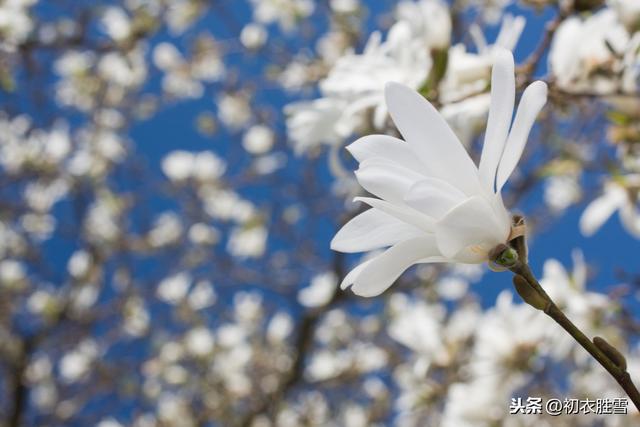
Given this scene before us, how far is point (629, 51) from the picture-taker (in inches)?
29.6

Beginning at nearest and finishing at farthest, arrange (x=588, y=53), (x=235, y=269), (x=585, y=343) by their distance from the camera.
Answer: (x=585, y=343)
(x=588, y=53)
(x=235, y=269)

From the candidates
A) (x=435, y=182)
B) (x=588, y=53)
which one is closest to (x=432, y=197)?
(x=435, y=182)

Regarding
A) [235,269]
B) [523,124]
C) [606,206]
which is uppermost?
[523,124]

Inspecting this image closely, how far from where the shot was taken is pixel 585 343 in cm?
34

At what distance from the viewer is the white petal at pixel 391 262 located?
0.39 meters

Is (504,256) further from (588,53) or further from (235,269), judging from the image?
(235,269)

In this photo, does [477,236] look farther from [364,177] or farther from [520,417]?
[520,417]

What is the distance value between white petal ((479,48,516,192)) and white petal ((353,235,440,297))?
0.05 meters

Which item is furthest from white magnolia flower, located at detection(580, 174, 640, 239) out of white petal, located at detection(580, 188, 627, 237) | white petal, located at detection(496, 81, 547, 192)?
white petal, located at detection(496, 81, 547, 192)

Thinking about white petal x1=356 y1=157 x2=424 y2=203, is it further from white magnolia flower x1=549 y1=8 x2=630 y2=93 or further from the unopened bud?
white magnolia flower x1=549 y1=8 x2=630 y2=93

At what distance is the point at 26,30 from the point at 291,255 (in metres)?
1.74

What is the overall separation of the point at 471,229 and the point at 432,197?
31mm

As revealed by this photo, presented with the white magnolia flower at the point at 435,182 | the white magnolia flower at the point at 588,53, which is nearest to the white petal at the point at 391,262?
the white magnolia flower at the point at 435,182

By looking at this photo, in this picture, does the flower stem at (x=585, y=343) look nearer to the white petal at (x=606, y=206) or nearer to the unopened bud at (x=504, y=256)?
the unopened bud at (x=504, y=256)
